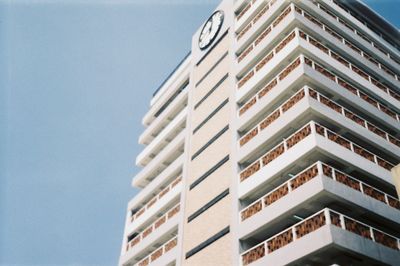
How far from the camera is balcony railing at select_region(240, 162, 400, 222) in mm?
20391

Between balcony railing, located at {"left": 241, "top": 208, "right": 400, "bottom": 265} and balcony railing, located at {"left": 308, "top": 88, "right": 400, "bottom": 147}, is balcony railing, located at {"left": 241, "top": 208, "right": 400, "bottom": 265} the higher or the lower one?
the lower one

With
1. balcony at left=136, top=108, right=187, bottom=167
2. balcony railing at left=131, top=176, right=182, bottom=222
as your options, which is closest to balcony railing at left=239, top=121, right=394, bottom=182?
balcony railing at left=131, top=176, right=182, bottom=222

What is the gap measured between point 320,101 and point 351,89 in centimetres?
398

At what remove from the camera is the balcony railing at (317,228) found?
18.5 meters

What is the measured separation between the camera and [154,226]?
31.4 m

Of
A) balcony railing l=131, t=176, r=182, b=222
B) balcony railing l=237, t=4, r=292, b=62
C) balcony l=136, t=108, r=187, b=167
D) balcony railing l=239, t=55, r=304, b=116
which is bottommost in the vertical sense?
balcony railing l=131, t=176, r=182, b=222

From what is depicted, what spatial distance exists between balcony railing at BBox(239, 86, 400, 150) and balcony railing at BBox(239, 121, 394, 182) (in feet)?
6.41

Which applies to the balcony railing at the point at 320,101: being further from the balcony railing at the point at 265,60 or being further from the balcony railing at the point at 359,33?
the balcony railing at the point at 359,33

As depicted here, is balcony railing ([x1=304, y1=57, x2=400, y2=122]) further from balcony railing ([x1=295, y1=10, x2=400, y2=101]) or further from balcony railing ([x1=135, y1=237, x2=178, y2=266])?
balcony railing ([x1=135, y1=237, x2=178, y2=266])

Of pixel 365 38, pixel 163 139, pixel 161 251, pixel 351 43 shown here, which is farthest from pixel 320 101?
pixel 163 139

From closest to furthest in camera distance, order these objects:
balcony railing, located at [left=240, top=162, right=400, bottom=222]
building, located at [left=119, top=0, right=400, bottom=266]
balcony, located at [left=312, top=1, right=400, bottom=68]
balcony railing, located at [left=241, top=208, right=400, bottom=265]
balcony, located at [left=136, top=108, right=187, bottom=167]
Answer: balcony railing, located at [left=241, top=208, right=400, bottom=265] < building, located at [left=119, top=0, right=400, bottom=266] < balcony railing, located at [left=240, top=162, right=400, bottom=222] < balcony, located at [left=312, top=1, right=400, bottom=68] < balcony, located at [left=136, top=108, right=187, bottom=167]

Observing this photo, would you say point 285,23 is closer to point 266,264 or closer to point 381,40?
point 381,40

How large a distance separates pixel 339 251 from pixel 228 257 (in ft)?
18.6

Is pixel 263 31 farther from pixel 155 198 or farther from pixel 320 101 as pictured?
pixel 155 198
